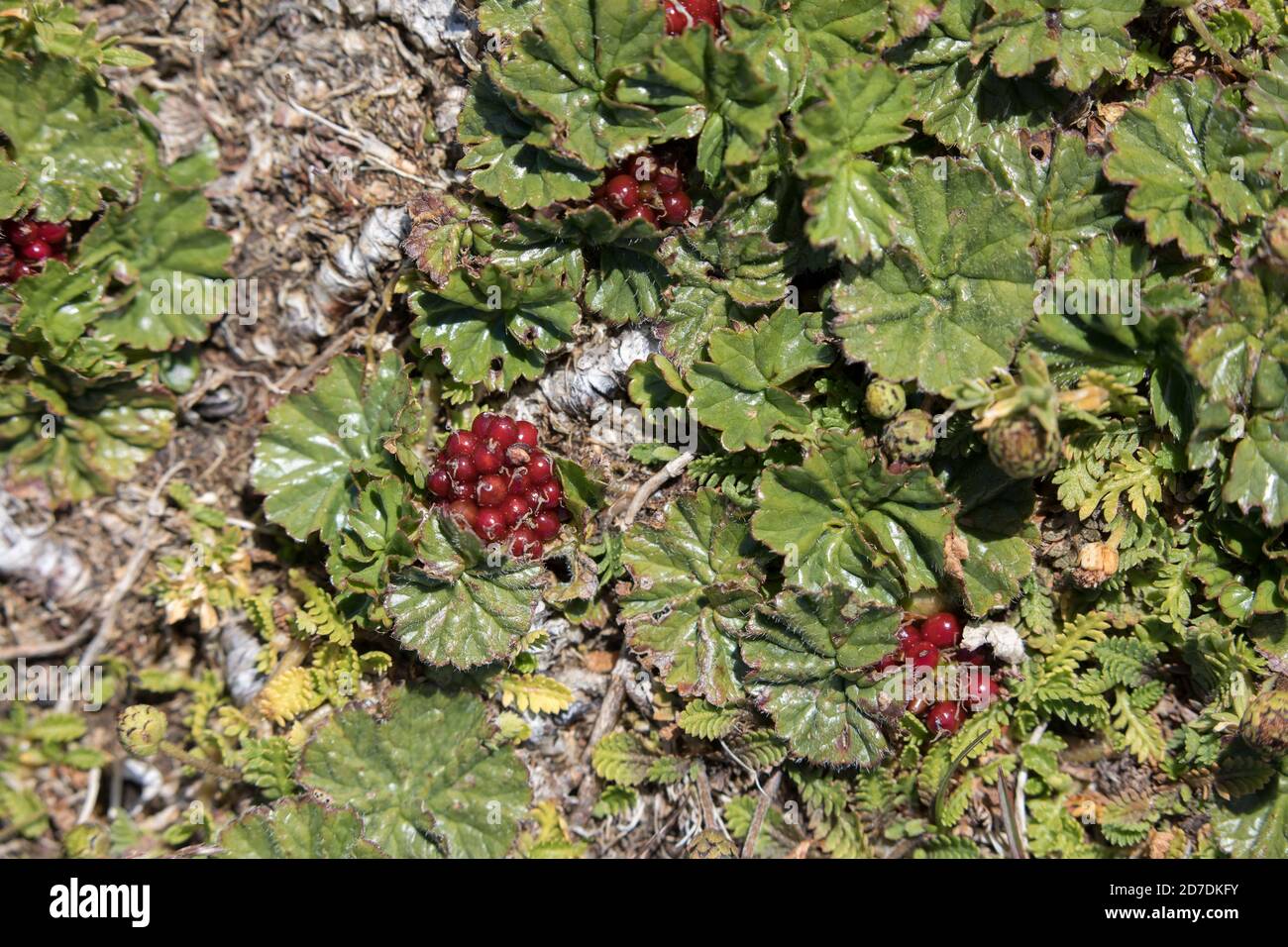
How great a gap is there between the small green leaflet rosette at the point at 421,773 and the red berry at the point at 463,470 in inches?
39.7

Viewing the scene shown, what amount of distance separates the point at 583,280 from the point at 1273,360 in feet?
9.09

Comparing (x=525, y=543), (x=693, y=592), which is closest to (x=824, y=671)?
(x=693, y=592)

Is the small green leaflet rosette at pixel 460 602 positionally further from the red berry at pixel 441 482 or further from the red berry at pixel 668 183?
the red berry at pixel 668 183

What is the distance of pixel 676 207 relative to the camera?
4.03 metres

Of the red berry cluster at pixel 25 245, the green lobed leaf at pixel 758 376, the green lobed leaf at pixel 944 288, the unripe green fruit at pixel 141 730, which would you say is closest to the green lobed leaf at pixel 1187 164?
the green lobed leaf at pixel 944 288

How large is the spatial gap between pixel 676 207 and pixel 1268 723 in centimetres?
307

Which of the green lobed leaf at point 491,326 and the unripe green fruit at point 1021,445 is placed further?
the green lobed leaf at point 491,326

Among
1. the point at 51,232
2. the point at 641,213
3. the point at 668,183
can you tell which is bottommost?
the point at 51,232

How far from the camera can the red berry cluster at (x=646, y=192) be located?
4.00 metres

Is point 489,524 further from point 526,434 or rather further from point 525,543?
point 526,434

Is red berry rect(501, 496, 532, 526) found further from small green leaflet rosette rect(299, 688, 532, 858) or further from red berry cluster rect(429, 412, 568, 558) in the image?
small green leaflet rosette rect(299, 688, 532, 858)

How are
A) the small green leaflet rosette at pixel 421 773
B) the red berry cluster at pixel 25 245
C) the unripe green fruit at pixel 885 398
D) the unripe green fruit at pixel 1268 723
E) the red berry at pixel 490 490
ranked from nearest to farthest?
the unripe green fruit at pixel 1268 723
the unripe green fruit at pixel 885 398
the red berry at pixel 490 490
the small green leaflet rosette at pixel 421 773
the red berry cluster at pixel 25 245

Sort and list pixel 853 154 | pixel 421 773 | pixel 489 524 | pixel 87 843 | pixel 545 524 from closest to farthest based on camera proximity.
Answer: pixel 853 154 < pixel 489 524 < pixel 545 524 < pixel 421 773 < pixel 87 843

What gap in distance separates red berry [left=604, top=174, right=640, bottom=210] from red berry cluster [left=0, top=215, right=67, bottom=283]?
8.83 feet
